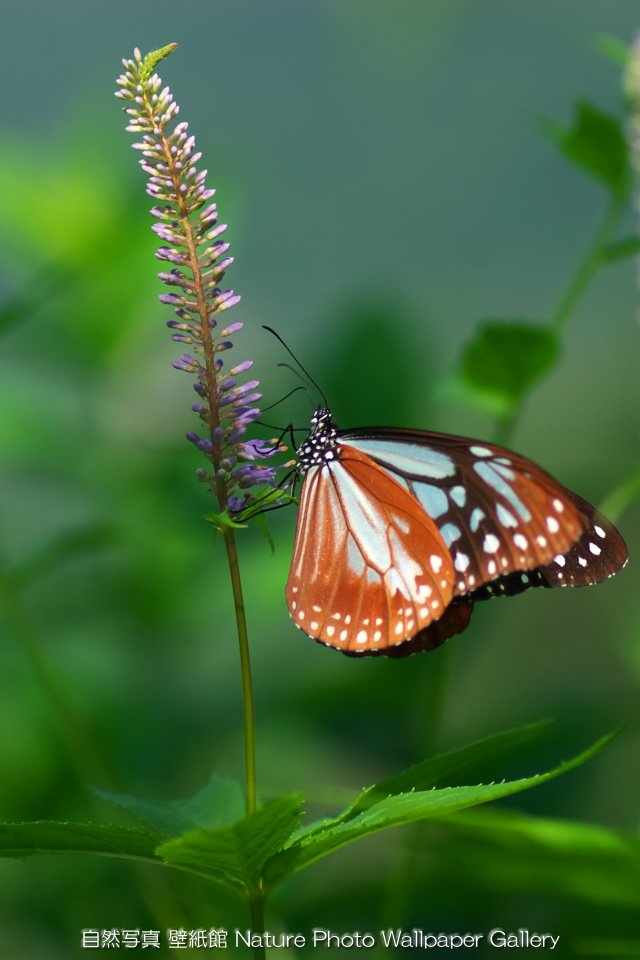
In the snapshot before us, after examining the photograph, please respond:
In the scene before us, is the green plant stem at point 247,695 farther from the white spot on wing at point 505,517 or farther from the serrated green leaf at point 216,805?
the white spot on wing at point 505,517

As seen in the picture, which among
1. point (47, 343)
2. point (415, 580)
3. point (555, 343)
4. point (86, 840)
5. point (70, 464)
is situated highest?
point (47, 343)

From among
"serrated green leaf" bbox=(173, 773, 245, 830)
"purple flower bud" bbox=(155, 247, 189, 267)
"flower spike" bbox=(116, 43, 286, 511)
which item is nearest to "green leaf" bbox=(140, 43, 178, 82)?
"flower spike" bbox=(116, 43, 286, 511)

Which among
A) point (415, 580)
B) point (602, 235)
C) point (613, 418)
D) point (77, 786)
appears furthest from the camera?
point (613, 418)

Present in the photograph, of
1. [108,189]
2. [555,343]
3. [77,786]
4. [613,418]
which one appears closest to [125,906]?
[77,786]

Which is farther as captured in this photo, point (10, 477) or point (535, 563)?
point (10, 477)

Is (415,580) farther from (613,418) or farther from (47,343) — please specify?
(613,418)
